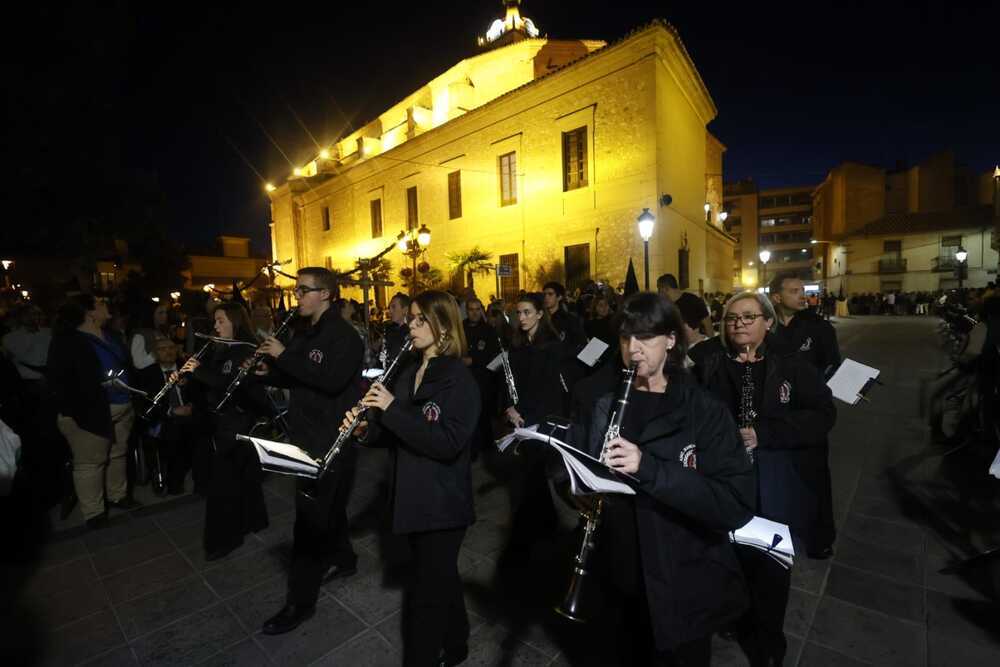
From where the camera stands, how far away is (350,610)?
327cm

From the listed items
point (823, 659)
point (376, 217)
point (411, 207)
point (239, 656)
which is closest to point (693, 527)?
point (823, 659)

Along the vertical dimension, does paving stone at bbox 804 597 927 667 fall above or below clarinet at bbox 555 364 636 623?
below

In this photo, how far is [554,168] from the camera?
20453mm

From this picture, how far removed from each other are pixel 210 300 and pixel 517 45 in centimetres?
2393

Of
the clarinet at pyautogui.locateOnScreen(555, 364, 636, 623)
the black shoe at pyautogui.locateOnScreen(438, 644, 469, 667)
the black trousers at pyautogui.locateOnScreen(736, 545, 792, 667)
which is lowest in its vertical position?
the black shoe at pyautogui.locateOnScreen(438, 644, 469, 667)

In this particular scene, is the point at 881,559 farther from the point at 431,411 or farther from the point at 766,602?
the point at 431,411

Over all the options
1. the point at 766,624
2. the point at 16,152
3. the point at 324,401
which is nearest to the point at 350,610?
the point at 324,401

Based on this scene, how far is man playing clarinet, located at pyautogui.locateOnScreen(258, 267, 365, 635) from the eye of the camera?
306cm

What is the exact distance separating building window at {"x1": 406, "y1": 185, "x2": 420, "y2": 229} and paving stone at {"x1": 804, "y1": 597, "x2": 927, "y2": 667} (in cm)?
2664

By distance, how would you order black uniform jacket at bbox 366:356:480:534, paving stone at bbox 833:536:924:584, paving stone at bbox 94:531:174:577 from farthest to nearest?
paving stone at bbox 94:531:174:577 → paving stone at bbox 833:536:924:584 → black uniform jacket at bbox 366:356:480:534

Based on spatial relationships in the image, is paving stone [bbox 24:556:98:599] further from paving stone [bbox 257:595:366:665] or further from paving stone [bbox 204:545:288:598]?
paving stone [bbox 257:595:366:665]

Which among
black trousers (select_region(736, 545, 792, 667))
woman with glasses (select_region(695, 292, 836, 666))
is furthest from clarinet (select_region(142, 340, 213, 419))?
black trousers (select_region(736, 545, 792, 667))

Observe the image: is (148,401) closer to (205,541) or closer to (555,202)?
(205,541)

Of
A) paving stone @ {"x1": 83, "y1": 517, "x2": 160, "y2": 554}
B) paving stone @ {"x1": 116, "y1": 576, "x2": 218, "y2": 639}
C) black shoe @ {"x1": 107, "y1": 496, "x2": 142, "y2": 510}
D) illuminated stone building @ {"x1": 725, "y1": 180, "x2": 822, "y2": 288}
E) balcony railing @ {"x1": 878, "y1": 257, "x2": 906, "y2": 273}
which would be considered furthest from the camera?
illuminated stone building @ {"x1": 725, "y1": 180, "x2": 822, "y2": 288}
